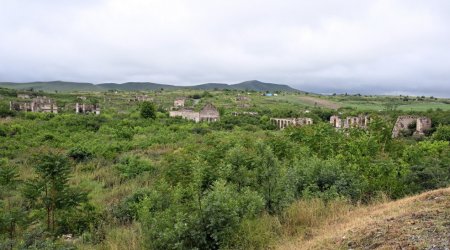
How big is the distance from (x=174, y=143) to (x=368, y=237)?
23481 millimetres

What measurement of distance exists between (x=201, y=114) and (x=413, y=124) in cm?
2555

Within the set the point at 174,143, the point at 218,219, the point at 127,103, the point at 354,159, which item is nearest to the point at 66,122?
the point at 174,143

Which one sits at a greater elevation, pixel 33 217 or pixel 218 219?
pixel 218 219

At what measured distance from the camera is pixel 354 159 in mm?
10758

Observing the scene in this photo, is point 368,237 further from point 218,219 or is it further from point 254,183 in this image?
point 254,183

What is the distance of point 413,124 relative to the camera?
3603 cm

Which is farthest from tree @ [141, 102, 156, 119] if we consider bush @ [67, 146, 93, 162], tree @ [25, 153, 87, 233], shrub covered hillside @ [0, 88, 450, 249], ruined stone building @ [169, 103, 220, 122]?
tree @ [25, 153, 87, 233]

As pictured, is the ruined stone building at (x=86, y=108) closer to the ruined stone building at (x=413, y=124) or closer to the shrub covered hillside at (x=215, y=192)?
the shrub covered hillside at (x=215, y=192)

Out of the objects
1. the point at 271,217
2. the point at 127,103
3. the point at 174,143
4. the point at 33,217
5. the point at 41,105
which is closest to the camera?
the point at 271,217

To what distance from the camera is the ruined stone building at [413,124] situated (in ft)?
114

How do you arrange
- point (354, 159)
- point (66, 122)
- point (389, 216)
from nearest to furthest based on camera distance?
1. point (389, 216)
2. point (354, 159)
3. point (66, 122)

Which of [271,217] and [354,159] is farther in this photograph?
[354,159]

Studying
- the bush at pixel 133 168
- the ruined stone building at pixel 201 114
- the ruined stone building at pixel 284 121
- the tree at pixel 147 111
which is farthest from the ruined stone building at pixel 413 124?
the tree at pixel 147 111

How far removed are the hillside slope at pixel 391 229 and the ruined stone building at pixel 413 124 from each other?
29.9 m
